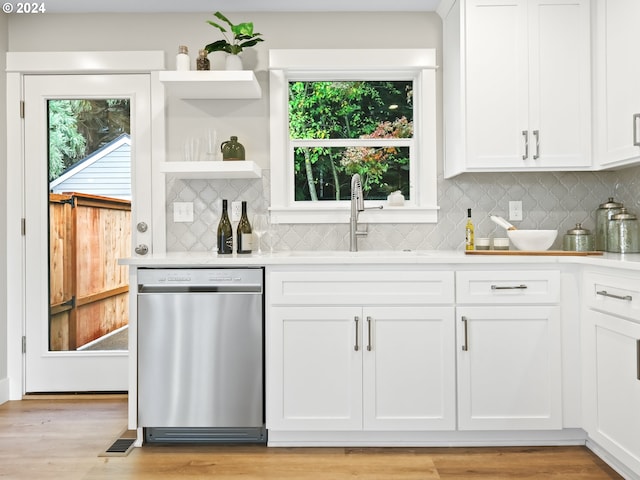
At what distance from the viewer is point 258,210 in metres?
3.28

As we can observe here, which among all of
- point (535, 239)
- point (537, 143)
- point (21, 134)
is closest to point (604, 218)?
point (535, 239)

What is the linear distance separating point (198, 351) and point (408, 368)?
3.13ft

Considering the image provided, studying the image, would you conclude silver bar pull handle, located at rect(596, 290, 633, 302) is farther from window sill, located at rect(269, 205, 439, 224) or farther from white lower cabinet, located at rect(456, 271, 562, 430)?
window sill, located at rect(269, 205, 439, 224)

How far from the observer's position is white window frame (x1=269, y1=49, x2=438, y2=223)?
3.23m

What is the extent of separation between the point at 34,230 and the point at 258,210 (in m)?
1.33

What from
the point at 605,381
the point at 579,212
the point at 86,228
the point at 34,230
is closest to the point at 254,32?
the point at 86,228

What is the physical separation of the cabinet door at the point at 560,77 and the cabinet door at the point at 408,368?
108 centimetres

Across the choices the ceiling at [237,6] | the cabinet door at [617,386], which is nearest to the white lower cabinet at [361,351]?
the cabinet door at [617,386]

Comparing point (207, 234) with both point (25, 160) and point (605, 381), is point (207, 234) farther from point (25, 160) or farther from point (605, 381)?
point (605, 381)

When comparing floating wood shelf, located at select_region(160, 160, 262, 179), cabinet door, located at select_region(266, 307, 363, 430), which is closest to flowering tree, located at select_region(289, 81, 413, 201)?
floating wood shelf, located at select_region(160, 160, 262, 179)

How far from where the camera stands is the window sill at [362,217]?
3.26 metres

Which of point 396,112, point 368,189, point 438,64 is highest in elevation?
point 438,64

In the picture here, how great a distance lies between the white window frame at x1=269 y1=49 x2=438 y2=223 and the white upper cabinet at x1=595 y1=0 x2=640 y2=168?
0.87 metres

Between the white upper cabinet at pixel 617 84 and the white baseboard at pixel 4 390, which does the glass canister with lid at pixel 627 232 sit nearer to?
the white upper cabinet at pixel 617 84
